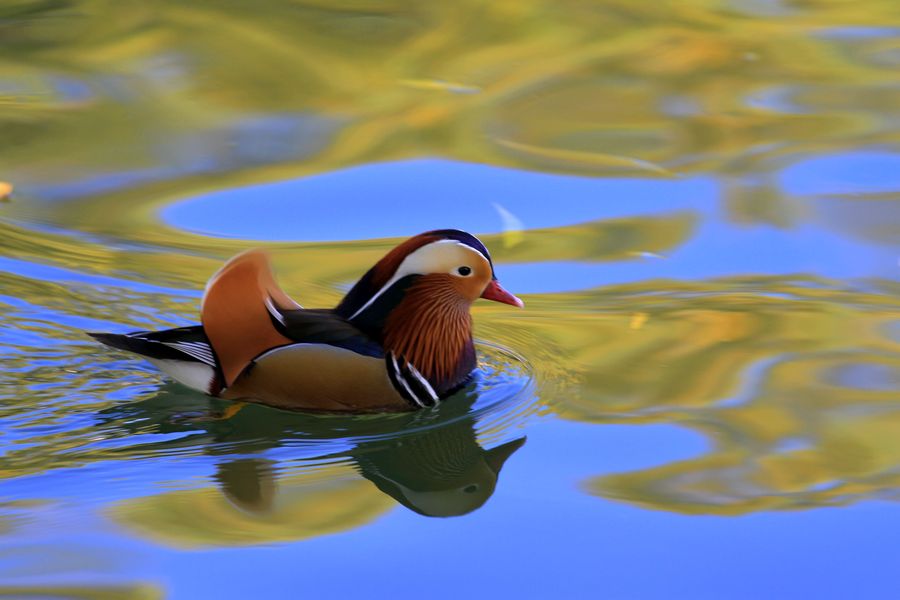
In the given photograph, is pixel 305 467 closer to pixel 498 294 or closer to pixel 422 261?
pixel 422 261

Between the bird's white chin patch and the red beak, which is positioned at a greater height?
the red beak

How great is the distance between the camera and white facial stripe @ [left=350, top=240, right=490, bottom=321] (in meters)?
4.57

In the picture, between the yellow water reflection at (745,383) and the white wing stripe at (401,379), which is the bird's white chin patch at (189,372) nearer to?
the white wing stripe at (401,379)

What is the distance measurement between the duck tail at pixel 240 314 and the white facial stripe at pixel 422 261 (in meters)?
0.29

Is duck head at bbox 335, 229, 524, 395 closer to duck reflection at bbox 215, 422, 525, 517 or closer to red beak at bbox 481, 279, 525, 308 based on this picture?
red beak at bbox 481, 279, 525, 308

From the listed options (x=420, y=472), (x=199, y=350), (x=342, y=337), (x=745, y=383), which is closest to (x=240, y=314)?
(x=199, y=350)

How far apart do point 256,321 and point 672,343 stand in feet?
4.99

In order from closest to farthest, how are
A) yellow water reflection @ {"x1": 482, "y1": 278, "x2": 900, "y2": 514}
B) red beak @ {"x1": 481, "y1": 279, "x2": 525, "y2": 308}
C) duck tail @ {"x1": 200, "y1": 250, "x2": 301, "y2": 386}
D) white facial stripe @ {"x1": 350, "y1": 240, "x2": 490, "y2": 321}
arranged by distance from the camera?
1. yellow water reflection @ {"x1": 482, "y1": 278, "x2": 900, "y2": 514}
2. duck tail @ {"x1": 200, "y1": 250, "x2": 301, "y2": 386}
3. white facial stripe @ {"x1": 350, "y1": 240, "x2": 490, "y2": 321}
4. red beak @ {"x1": 481, "y1": 279, "x2": 525, "y2": 308}

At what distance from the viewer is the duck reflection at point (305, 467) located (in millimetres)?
3795

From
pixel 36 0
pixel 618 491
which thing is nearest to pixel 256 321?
pixel 618 491

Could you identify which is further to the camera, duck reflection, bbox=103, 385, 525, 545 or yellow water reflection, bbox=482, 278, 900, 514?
yellow water reflection, bbox=482, 278, 900, 514

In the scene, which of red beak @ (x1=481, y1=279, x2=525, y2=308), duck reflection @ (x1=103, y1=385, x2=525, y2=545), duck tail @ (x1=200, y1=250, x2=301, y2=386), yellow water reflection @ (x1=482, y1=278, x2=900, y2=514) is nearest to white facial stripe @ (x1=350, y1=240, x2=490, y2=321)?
red beak @ (x1=481, y1=279, x2=525, y2=308)

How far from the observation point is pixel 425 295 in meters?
4.68

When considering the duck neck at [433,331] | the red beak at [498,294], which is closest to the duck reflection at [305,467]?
the duck neck at [433,331]
